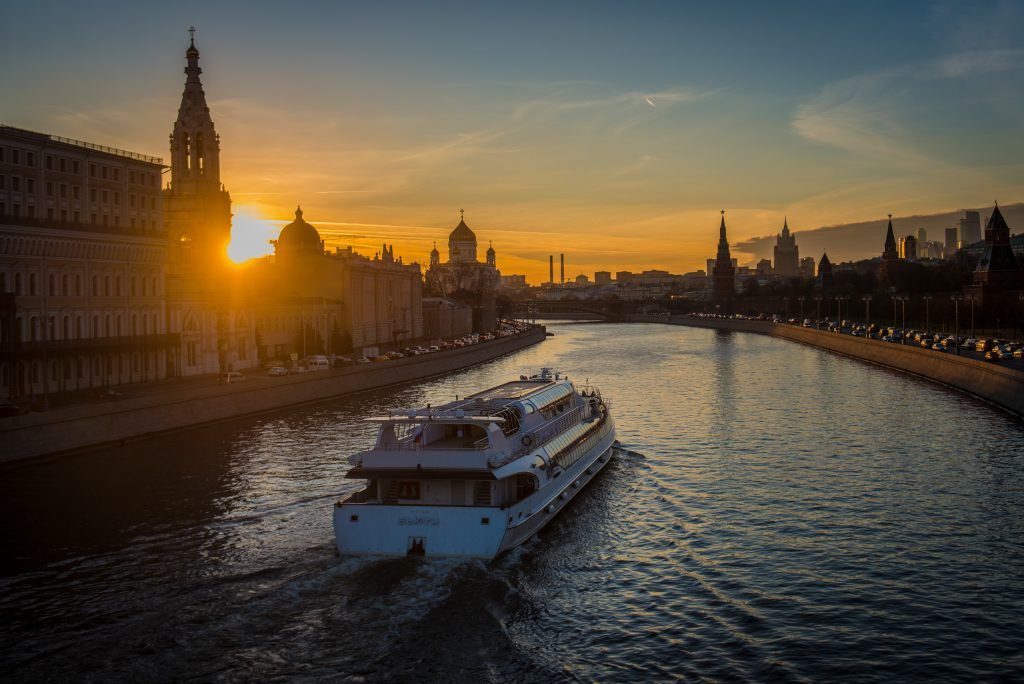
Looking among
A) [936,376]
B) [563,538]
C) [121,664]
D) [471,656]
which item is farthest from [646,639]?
[936,376]

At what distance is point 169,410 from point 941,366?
5342 centimetres

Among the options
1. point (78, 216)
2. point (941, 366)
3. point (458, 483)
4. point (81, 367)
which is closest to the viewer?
point (458, 483)

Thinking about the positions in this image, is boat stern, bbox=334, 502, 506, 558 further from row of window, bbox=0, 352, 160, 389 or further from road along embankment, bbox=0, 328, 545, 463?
row of window, bbox=0, 352, 160, 389

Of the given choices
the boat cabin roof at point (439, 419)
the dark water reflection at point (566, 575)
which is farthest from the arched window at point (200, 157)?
the boat cabin roof at point (439, 419)

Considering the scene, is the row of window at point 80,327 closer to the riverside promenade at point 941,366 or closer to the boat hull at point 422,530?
the boat hull at point 422,530

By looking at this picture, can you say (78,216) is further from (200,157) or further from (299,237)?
(299,237)

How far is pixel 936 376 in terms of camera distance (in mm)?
70188

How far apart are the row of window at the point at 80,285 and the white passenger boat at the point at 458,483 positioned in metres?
29.0

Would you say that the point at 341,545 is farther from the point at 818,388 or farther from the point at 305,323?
the point at 305,323

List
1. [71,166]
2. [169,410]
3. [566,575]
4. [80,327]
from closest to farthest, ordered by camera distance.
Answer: [566,575] → [169,410] → [80,327] → [71,166]

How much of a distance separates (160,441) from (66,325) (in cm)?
1295

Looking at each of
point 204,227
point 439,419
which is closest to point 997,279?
point 204,227

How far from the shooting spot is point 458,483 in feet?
84.9

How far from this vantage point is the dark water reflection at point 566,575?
18.8m
